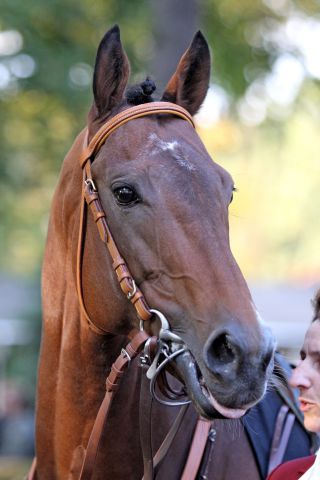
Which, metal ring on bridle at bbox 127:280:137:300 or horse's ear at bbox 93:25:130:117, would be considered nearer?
metal ring on bridle at bbox 127:280:137:300

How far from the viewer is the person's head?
3311mm

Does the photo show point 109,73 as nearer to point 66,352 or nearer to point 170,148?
point 170,148

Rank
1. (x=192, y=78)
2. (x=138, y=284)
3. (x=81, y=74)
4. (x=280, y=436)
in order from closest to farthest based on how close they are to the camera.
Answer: (x=138, y=284) < (x=192, y=78) < (x=280, y=436) < (x=81, y=74)

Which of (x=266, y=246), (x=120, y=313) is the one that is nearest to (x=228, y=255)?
(x=120, y=313)

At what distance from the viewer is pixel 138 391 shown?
12.0ft

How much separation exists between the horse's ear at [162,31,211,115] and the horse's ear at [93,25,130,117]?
0.22m

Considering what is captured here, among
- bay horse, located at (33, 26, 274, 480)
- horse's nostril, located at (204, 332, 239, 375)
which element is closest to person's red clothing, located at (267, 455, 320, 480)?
bay horse, located at (33, 26, 274, 480)

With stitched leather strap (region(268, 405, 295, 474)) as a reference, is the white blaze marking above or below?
above

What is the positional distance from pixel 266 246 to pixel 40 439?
2859cm

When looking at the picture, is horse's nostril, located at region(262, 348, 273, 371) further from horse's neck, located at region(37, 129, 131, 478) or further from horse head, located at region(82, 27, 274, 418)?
horse's neck, located at region(37, 129, 131, 478)

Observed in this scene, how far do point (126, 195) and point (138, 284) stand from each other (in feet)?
1.18

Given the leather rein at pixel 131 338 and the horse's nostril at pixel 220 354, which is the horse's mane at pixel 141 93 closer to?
the leather rein at pixel 131 338

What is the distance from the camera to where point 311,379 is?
3.36 metres

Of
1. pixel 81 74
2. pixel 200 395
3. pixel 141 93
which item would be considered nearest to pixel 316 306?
pixel 200 395
